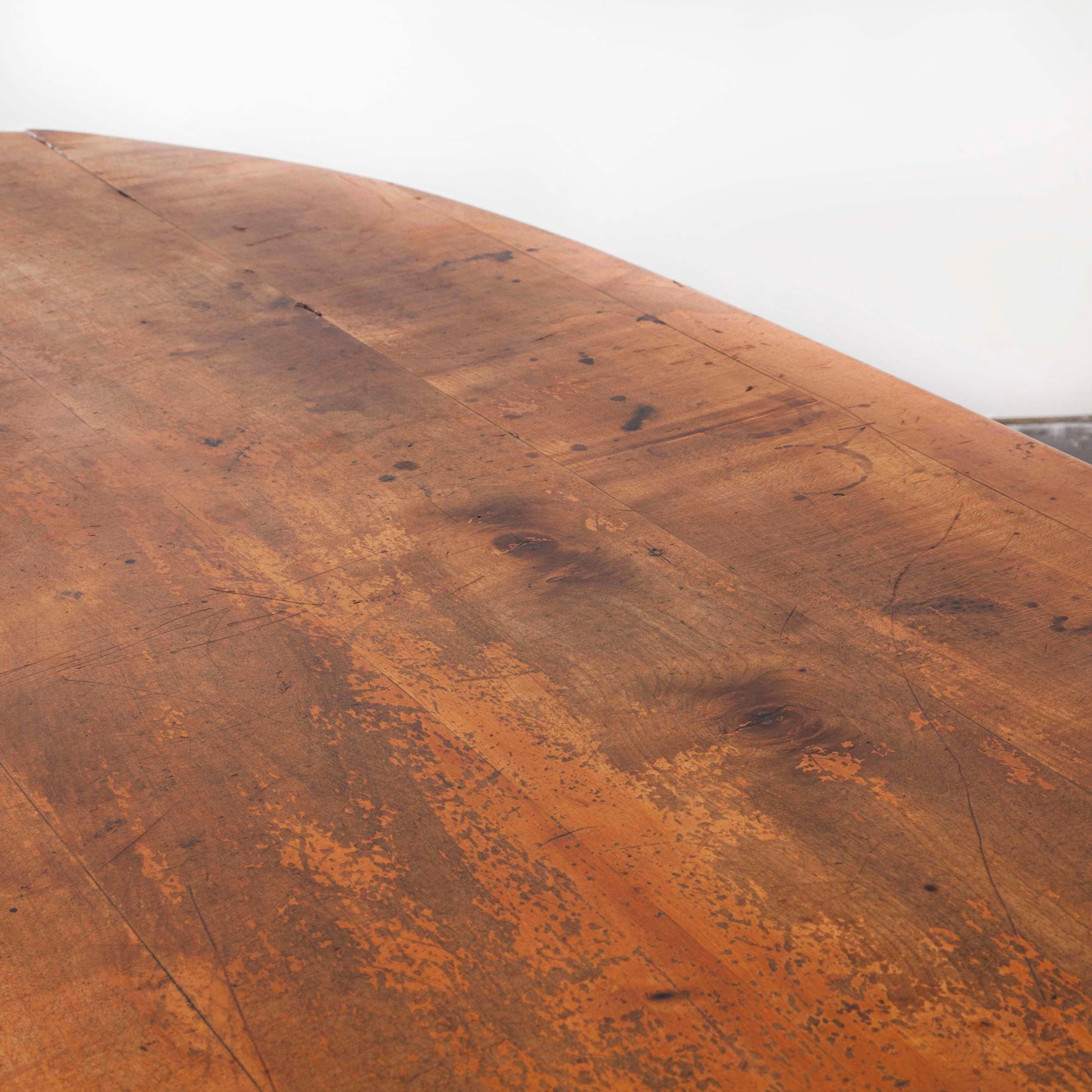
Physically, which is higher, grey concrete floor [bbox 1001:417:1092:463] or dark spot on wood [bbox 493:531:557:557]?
grey concrete floor [bbox 1001:417:1092:463]

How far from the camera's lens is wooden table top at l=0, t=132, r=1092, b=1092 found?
0.53 m

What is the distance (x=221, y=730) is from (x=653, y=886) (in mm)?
269

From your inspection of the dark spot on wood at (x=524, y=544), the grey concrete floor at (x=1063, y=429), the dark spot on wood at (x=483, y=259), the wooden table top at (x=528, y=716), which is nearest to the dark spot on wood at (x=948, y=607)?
the wooden table top at (x=528, y=716)

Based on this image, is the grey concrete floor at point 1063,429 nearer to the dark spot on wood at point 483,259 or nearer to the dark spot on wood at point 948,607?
the dark spot on wood at point 483,259

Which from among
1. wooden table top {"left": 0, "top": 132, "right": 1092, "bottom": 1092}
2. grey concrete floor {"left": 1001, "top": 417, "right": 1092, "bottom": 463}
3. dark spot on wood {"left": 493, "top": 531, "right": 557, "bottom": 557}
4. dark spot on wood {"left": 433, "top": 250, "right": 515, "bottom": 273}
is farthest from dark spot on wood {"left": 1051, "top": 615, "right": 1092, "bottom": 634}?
grey concrete floor {"left": 1001, "top": 417, "right": 1092, "bottom": 463}

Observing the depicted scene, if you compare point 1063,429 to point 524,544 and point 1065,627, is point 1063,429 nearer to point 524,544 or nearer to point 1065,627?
point 1065,627

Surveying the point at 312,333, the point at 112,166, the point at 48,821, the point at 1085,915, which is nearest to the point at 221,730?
the point at 48,821

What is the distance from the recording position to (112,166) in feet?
5.64

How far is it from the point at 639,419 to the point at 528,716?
0.42m

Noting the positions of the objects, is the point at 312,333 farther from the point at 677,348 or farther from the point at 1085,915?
the point at 1085,915

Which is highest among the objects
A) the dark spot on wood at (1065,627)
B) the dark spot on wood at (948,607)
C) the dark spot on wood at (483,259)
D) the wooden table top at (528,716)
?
the dark spot on wood at (483,259)

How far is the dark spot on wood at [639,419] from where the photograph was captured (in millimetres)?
1047

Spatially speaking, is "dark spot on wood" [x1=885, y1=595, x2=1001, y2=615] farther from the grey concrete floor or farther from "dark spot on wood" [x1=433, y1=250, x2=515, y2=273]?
the grey concrete floor

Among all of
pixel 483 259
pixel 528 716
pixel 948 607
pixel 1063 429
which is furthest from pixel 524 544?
pixel 1063 429
